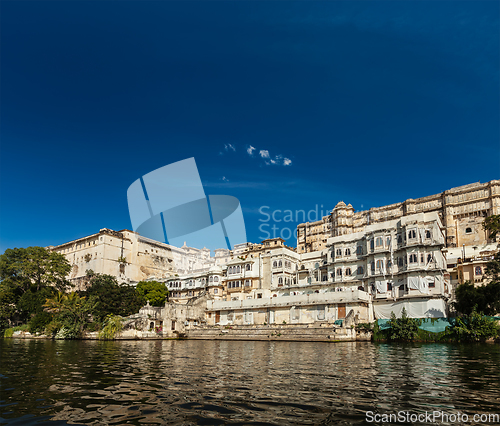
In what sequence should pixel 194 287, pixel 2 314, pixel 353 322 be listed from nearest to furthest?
pixel 353 322
pixel 2 314
pixel 194 287

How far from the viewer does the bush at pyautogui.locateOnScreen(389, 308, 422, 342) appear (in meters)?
38.7

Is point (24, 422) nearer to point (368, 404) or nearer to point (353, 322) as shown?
point (368, 404)

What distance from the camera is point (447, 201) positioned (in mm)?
83312

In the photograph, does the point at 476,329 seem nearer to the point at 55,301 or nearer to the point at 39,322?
the point at 39,322

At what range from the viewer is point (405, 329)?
39.1 meters

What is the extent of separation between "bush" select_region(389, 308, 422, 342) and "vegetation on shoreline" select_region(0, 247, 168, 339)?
34558 mm

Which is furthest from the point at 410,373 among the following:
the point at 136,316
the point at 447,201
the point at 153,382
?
the point at 447,201

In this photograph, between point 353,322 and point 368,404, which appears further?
point 353,322

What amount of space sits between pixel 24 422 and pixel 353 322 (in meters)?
39.2

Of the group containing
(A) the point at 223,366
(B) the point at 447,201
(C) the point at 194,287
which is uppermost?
(B) the point at 447,201

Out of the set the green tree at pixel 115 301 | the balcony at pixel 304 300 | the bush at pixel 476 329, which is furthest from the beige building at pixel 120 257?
the bush at pixel 476 329

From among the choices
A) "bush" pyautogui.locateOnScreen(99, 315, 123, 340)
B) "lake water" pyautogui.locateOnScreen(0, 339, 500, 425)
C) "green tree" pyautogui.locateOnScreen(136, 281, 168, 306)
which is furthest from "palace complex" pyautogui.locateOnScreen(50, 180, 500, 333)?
"lake water" pyautogui.locateOnScreen(0, 339, 500, 425)

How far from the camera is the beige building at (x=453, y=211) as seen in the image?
254ft

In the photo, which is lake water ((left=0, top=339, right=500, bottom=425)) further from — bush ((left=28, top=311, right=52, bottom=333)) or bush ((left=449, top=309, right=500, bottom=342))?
bush ((left=28, top=311, right=52, bottom=333))
